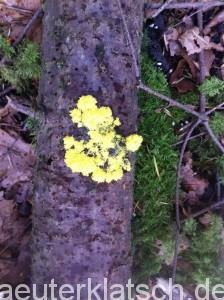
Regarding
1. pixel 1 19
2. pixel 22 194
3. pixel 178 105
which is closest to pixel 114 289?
pixel 22 194

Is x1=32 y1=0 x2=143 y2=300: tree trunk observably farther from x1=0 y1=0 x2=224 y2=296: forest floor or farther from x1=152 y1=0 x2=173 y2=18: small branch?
x1=0 y1=0 x2=224 y2=296: forest floor

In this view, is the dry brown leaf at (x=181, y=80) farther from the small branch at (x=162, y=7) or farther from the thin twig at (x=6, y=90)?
Result: the thin twig at (x=6, y=90)

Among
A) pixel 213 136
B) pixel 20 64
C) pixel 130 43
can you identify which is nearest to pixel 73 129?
pixel 130 43

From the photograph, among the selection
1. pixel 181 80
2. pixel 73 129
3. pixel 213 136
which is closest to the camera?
pixel 73 129

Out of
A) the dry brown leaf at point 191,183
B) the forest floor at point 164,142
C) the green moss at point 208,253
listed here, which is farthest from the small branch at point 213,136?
the green moss at point 208,253

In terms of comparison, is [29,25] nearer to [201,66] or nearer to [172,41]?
[172,41]

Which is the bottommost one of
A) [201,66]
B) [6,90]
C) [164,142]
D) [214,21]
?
[164,142]
